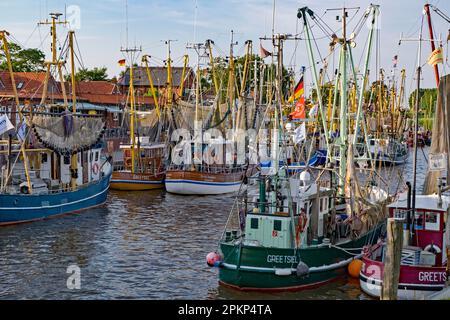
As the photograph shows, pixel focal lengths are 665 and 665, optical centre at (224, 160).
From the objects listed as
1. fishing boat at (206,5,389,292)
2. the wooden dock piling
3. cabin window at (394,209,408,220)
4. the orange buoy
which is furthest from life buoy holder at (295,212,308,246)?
the wooden dock piling

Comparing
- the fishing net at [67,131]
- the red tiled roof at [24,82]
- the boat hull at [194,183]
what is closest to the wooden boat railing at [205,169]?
the boat hull at [194,183]

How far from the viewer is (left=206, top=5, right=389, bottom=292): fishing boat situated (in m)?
24.0

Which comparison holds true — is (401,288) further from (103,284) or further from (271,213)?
(103,284)

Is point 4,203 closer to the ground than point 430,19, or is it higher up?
closer to the ground

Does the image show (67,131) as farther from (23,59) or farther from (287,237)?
(23,59)

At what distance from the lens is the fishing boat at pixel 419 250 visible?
2277 centimetres

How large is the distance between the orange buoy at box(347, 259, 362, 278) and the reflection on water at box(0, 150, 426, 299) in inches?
11.4

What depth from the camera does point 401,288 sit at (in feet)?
75.1

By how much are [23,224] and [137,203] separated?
1141 centimetres

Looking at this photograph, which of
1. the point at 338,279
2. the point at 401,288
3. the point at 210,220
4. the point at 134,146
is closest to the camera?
the point at 401,288

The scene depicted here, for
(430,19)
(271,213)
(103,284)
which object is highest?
(430,19)

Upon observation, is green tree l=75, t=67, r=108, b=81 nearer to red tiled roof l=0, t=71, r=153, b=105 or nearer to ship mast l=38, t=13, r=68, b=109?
red tiled roof l=0, t=71, r=153, b=105

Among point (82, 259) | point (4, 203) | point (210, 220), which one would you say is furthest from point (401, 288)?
point (4, 203)

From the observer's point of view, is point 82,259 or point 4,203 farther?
point 4,203
